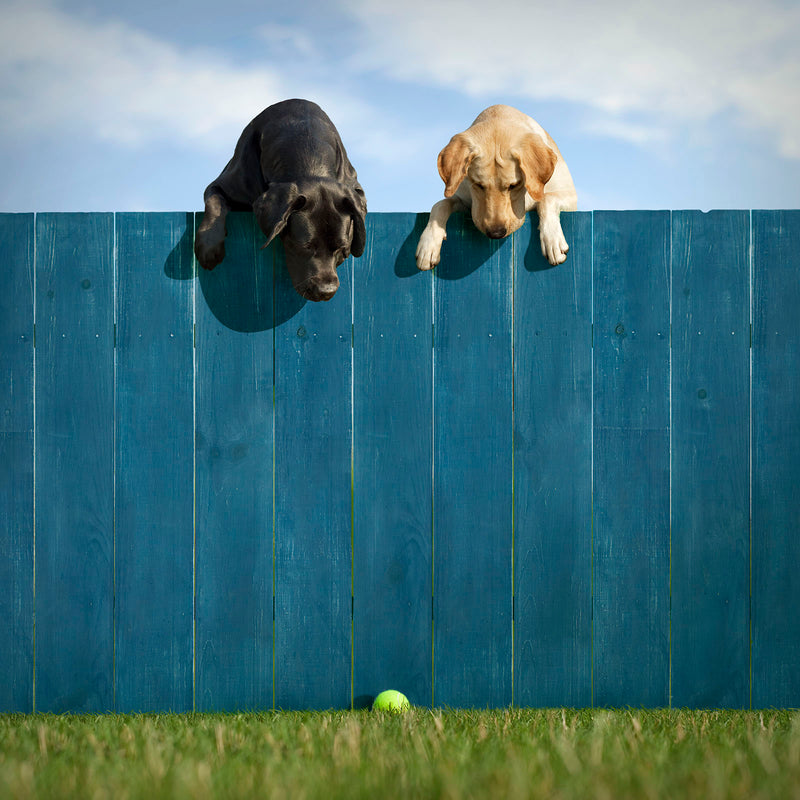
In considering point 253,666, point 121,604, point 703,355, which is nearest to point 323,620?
point 253,666

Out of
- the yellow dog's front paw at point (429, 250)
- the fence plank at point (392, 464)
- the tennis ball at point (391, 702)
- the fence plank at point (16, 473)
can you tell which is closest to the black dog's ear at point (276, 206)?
the fence plank at point (392, 464)

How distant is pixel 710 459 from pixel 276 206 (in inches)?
84.7

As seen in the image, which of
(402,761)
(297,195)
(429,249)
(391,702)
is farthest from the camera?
(429,249)

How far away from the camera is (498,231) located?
10.2 ft

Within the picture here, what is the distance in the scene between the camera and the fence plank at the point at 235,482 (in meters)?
3.17

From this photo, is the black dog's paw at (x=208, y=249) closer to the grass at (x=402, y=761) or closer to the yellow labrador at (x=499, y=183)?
the yellow labrador at (x=499, y=183)

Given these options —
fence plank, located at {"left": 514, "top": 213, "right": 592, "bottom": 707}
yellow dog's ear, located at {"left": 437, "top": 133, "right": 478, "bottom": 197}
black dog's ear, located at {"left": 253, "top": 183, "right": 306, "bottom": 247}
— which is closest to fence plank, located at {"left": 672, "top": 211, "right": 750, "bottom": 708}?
fence plank, located at {"left": 514, "top": 213, "right": 592, "bottom": 707}

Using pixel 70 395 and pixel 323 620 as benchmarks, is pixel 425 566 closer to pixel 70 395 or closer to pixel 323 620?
pixel 323 620

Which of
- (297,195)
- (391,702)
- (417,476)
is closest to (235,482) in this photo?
(417,476)

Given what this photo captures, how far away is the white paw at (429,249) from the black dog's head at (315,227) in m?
0.27

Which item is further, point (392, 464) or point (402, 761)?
point (392, 464)

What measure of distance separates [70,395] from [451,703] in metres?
2.15

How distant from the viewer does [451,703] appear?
316 centimetres

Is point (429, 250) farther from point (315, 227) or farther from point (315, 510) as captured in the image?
point (315, 510)
